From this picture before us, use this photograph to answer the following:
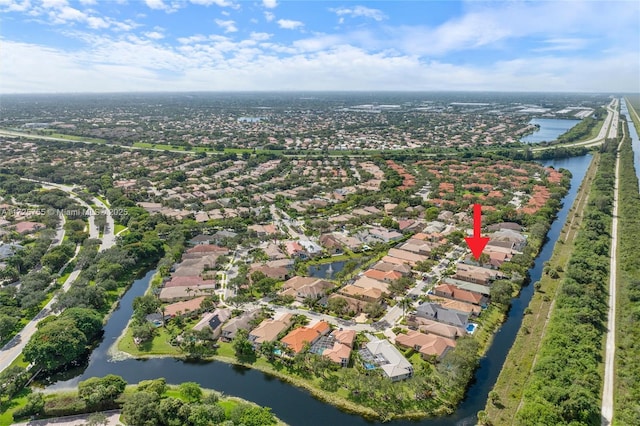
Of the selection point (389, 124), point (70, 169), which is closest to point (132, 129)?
point (70, 169)

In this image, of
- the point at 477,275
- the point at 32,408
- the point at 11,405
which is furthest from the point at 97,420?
the point at 477,275

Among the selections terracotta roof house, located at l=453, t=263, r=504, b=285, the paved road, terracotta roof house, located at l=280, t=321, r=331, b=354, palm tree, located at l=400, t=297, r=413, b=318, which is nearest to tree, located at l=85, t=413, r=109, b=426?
terracotta roof house, located at l=280, t=321, r=331, b=354

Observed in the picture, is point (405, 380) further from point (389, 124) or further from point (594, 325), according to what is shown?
point (389, 124)

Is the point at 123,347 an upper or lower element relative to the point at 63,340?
lower

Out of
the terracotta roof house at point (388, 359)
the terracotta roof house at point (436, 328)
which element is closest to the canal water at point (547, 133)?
the terracotta roof house at point (436, 328)

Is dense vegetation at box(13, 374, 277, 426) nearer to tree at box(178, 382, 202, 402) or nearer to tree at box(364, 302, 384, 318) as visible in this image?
tree at box(178, 382, 202, 402)

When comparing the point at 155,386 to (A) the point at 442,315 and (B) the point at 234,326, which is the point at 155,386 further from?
(A) the point at 442,315

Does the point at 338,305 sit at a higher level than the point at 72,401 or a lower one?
higher
